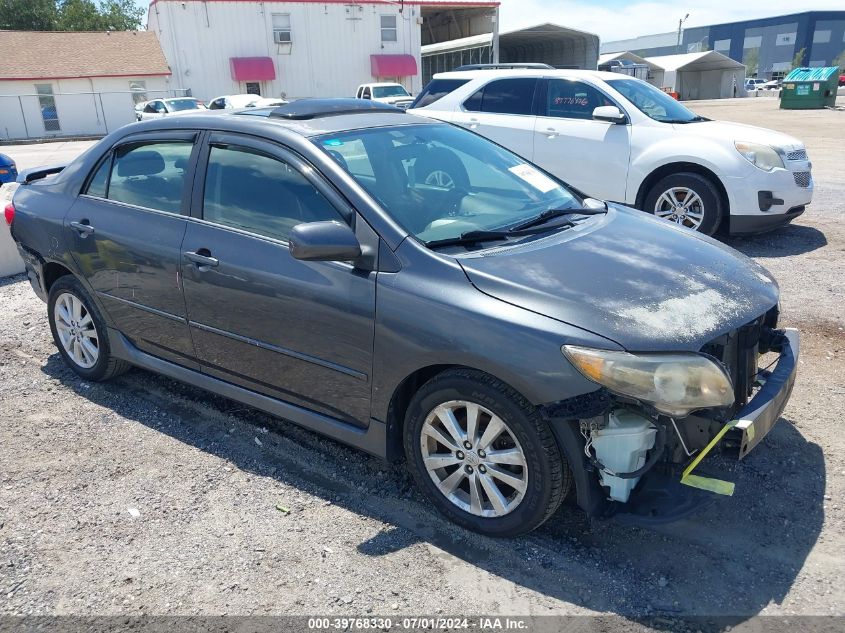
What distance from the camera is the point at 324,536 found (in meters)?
3.07

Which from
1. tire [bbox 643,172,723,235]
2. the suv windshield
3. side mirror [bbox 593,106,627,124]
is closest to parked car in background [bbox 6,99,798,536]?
tire [bbox 643,172,723,235]

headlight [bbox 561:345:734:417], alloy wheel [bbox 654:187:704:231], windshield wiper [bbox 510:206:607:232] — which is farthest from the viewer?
alloy wheel [bbox 654:187:704:231]

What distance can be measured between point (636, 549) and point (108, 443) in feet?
9.45

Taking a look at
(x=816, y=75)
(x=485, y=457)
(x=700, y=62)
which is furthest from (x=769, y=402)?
(x=700, y=62)

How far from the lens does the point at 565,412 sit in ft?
8.51

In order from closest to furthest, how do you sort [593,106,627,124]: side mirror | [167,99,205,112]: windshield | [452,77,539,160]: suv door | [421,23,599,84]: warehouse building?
1. [593,106,627,124]: side mirror
2. [452,77,539,160]: suv door
3. [167,99,205,112]: windshield
4. [421,23,599,84]: warehouse building

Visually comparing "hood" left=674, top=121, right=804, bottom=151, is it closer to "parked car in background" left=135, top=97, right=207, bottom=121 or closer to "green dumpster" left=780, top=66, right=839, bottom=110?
"parked car in background" left=135, top=97, right=207, bottom=121

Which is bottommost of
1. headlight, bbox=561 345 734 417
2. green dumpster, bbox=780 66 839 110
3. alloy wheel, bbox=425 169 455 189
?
green dumpster, bbox=780 66 839 110

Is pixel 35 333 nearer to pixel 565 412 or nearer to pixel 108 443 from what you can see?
pixel 108 443

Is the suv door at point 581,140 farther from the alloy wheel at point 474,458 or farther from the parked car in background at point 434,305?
the alloy wheel at point 474,458

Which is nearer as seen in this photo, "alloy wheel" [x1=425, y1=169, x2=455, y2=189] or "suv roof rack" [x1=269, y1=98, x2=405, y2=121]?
"alloy wheel" [x1=425, y1=169, x2=455, y2=189]

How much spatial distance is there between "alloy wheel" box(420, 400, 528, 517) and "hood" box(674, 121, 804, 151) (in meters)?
5.66

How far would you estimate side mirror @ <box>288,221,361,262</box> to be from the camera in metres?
2.97

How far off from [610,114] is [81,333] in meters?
5.72
